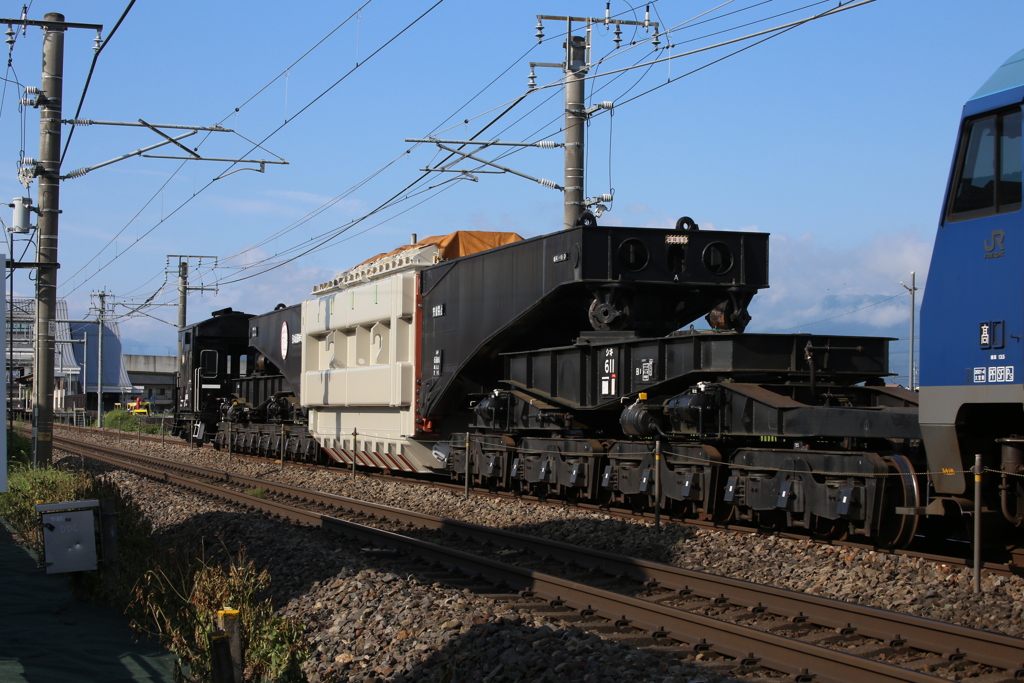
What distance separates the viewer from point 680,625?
24.0 ft

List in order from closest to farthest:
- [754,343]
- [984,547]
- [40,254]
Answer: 1. [984,547]
2. [754,343]
3. [40,254]

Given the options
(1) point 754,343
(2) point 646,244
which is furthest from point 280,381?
(1) point 754,343

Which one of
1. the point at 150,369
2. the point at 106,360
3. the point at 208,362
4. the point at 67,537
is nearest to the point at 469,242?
the point at 67,537

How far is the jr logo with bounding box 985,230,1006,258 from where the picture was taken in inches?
312

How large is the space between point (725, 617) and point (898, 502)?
8.75 ft

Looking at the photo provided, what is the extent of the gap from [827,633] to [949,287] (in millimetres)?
3173

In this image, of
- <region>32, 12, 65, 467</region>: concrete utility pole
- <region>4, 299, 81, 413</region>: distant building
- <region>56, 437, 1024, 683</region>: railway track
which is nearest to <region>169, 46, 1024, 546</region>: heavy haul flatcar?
<region>56, 437, 1024, 683</region>: railway track

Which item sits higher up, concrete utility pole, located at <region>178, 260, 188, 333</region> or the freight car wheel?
concrete utility pole, located at <region>178, 260, 188, 333</region>

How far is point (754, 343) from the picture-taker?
11406 mm

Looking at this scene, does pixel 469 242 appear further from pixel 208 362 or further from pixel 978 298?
pixel 208 362

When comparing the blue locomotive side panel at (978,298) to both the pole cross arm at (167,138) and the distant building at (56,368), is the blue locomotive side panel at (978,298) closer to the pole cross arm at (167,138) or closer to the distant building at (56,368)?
the pole cross arm at (167,138)

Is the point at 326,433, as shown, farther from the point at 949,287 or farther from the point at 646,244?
the point at 949,287

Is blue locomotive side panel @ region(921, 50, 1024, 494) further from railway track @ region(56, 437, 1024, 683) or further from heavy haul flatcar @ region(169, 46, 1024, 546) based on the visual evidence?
railway track @ region(56, 437, 1024, 683)

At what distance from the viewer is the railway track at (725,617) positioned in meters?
6.28
